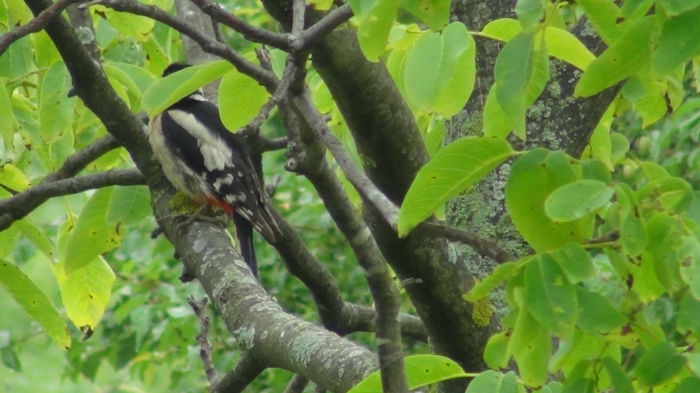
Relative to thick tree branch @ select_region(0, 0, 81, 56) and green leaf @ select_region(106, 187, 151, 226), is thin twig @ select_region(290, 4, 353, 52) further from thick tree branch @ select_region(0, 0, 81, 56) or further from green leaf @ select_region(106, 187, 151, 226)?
green leaf @ select_region(106, 187, 151, 226)

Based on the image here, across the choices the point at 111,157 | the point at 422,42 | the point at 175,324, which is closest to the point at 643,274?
the point at 422,42

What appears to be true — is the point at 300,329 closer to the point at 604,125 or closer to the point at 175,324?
the point at 604,125

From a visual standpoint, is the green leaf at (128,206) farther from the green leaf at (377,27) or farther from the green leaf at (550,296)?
the green leaf at (550,296)

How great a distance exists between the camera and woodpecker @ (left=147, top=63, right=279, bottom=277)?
181 inches

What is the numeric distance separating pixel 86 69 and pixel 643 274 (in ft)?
4.92

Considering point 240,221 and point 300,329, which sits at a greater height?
point 300,329

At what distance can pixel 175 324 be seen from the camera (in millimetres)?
5648

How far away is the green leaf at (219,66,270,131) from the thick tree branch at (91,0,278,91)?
0.26 metres

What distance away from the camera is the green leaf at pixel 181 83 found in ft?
6.40

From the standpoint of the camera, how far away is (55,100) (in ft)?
9.53

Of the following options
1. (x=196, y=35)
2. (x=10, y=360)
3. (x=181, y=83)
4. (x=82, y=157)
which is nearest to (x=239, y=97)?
(x=181, y=83)

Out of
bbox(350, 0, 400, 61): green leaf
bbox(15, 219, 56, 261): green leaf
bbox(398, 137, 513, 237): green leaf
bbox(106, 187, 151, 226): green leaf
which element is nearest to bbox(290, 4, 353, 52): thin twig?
bbox(350, 0, 400, 61): green leaf

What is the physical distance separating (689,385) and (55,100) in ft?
6.12

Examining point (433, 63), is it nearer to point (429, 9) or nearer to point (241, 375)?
point (429, 9)
